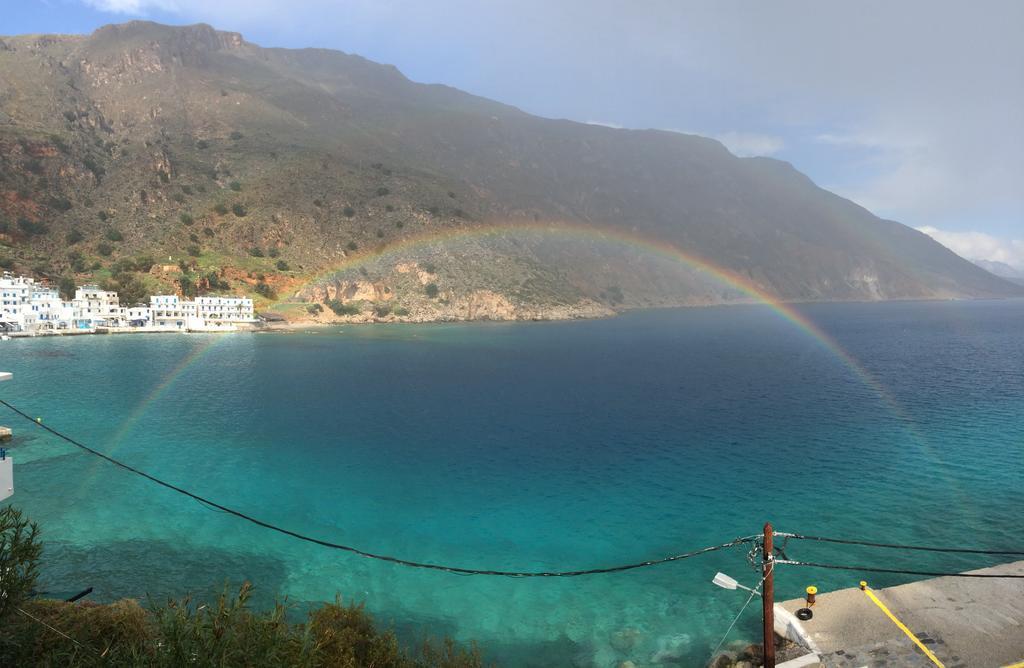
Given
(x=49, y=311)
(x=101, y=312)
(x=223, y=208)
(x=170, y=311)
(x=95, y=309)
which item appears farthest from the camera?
Answer: (x=223, y=208)

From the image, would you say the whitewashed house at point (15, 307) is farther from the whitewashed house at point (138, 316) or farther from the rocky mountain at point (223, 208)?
the rocky mountain at point (223, 208)

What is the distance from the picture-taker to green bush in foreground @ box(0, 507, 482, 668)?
28.6 ft

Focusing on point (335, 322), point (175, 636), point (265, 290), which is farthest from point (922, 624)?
point (265, 290)

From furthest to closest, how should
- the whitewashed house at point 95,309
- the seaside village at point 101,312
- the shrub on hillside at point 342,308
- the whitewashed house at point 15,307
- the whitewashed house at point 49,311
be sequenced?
1. the shrub on hillside at point 342,308
2. the whitewashed house at point 95,309
3. the whitewashed house at point 49,311
4. the seaside village at point 101,312
5. the whitewashed house at point 15,307

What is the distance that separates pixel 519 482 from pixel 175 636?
24.5m

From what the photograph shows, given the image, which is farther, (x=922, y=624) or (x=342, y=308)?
(x=342, y=308)

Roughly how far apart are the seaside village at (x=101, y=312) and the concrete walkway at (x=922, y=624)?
121134 millimetres

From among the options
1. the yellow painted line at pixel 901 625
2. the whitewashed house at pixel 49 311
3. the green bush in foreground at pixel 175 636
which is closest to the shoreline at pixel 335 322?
the whitewashed house at pixel 49 311

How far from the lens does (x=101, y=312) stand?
110 m

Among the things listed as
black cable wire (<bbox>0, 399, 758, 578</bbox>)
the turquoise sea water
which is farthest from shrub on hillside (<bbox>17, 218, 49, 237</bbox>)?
black cable wire (<bbox>0, 399, 758, 578</bbox>)

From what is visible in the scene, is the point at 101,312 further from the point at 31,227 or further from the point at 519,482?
the point at 519,482

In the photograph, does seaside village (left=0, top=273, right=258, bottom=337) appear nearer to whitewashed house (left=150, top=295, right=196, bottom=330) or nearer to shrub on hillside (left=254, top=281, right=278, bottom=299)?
whitewashed house (left=150, top=295, right=196, bottom=330)

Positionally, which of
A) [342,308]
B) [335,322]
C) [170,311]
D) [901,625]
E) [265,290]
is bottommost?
[901,625]

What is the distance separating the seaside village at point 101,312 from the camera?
337 ft
